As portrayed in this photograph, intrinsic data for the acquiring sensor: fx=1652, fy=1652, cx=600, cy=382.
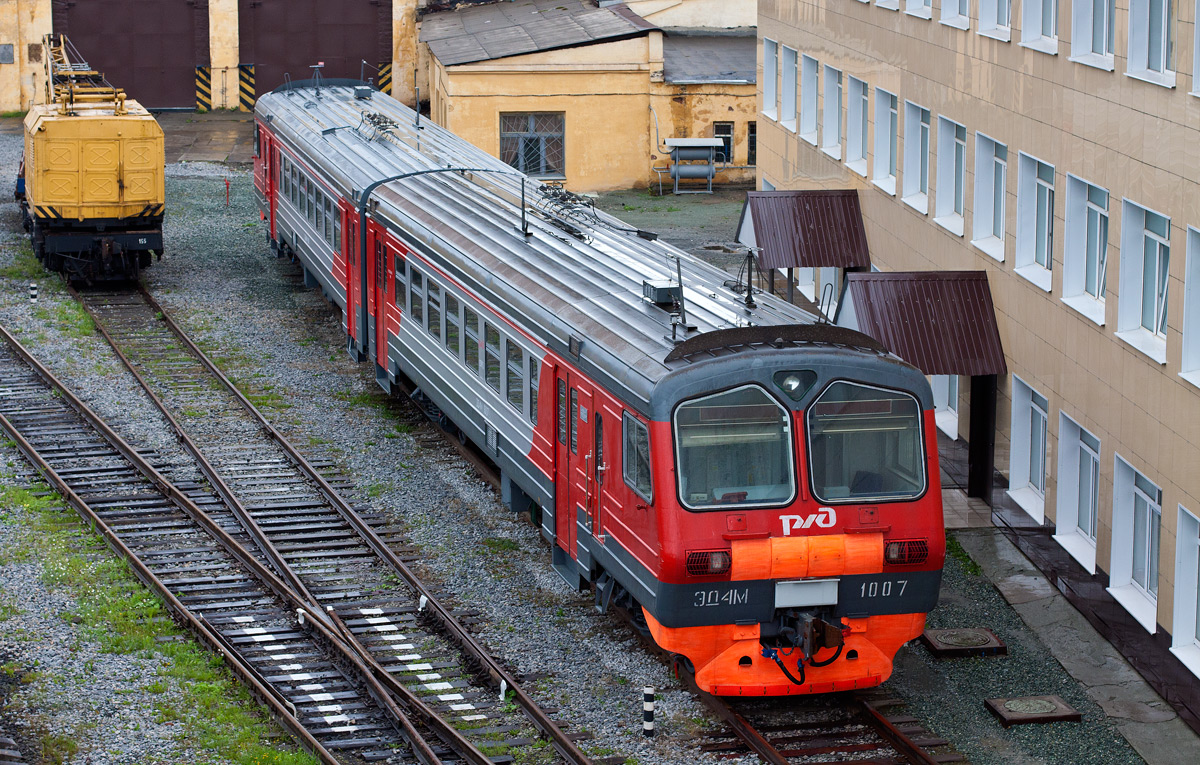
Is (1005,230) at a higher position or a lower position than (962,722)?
higher

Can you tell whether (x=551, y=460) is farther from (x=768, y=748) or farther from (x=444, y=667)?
(x=768, y=748)

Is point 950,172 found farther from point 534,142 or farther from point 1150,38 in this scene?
point 534,142

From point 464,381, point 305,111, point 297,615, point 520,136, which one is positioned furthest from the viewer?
point 520,136

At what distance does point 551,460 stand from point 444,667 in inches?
74.6

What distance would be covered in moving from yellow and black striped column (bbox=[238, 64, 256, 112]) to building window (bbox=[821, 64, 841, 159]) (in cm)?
2588

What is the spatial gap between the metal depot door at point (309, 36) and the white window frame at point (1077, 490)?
32994mm

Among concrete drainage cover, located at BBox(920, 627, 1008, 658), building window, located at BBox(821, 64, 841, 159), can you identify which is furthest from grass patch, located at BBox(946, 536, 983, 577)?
building window, located at BBox(821, 64, 841, 159)

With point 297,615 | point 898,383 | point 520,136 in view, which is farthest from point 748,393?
point 520,136

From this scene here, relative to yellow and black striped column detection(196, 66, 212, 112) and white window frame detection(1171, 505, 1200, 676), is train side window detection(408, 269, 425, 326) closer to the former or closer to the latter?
white window frame detection(1171, 505, 1200, 676)

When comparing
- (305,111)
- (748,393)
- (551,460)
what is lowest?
(551,460)

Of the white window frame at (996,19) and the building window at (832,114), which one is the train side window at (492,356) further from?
the building window at (832,114)

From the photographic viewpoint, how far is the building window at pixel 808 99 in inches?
947

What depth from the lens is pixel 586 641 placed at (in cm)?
1334

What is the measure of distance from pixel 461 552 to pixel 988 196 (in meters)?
6.62
